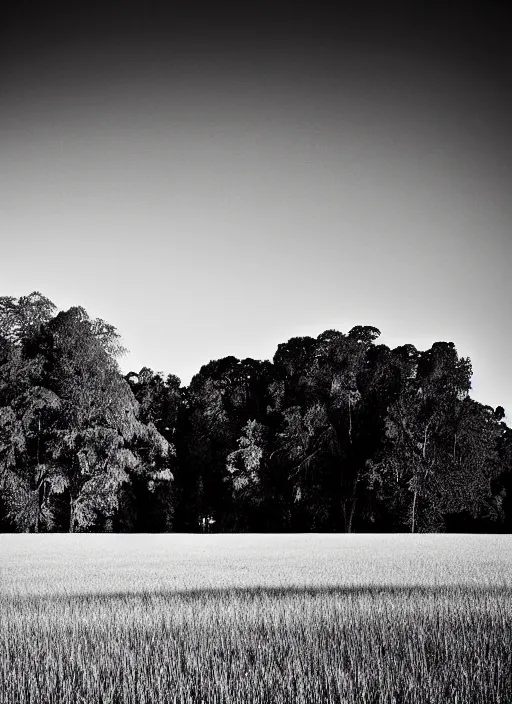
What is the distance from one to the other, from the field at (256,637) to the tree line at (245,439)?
22913 mm

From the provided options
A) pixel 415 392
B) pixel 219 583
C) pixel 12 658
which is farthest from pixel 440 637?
pixel 415 392

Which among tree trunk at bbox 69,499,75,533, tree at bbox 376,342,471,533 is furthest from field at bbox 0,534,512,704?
tree at bbox 376,342,471,533

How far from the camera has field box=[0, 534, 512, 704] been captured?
5582 mm

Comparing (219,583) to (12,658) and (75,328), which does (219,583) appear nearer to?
(12,658)

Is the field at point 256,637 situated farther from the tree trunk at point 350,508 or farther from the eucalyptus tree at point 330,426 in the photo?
the tree trunk at point 350,508

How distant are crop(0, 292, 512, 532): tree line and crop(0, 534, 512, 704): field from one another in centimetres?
2291

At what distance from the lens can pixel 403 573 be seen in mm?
15055

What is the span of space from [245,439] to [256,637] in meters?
36.6

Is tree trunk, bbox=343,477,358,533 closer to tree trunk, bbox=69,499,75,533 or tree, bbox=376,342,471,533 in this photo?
tree, bbox=376,342,471,533

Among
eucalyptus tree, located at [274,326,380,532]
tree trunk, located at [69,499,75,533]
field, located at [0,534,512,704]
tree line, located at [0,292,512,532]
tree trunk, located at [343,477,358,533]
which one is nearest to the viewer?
field, located at [0,534,512,704]

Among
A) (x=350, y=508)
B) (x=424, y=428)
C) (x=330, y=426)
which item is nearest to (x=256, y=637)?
(x=330, y=426)

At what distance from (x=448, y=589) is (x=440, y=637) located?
16.0 ft

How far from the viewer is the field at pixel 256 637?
5.58 meters

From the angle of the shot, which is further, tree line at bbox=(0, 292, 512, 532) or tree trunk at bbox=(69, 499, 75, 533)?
tree trunk at bbox=(69, 499, 75, 533)
